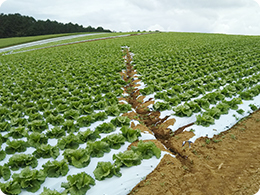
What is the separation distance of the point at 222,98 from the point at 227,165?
153 inches

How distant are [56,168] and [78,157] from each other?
565 millimetres

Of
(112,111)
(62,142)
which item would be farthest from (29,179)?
(112,111)

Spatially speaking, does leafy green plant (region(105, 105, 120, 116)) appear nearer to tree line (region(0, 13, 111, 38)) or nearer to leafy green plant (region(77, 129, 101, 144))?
leafy green plant (region(77, 129, 101, 144))

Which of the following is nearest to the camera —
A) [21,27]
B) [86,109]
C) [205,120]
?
[205,120]

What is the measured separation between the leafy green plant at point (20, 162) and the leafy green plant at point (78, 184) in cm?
123

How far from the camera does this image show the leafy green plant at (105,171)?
4.34 meters

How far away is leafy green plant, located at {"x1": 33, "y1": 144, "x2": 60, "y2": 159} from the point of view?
200 inches

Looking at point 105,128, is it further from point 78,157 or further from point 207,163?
point 207,163

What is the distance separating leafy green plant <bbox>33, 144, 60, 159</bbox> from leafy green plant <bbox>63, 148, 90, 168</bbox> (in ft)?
1.32

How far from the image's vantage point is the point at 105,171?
14.4ft

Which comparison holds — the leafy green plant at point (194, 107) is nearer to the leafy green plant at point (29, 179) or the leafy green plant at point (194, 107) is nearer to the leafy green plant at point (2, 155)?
the leafy green plant at point (29, 179)

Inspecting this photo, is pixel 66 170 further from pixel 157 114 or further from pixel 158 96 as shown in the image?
pixel 158 96

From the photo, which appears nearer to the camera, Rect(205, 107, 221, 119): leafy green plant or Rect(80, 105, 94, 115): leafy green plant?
Rect(205, 107, 221, 119): leafy green plant

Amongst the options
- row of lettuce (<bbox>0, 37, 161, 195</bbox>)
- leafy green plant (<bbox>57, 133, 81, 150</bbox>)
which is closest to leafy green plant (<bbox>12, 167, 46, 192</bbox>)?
row of lettuce (<bbox>0, 37, 161, 195</bbox>)
